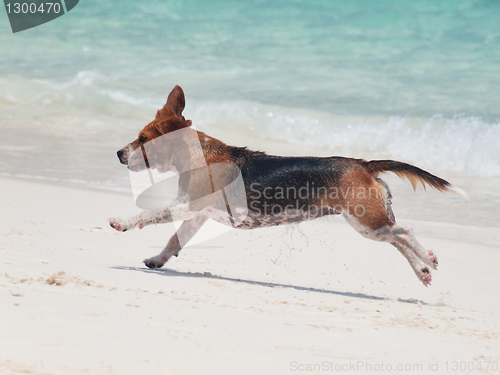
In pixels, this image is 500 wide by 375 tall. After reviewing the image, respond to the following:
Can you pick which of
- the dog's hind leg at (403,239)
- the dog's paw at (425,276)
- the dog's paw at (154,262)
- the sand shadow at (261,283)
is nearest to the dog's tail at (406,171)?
the dog's hind leg at (403,239)

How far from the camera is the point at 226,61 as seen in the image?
1889 centimetres

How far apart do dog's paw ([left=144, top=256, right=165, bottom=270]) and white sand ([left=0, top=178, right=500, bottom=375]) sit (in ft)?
0.57

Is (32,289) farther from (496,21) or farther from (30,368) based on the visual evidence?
(496,21)

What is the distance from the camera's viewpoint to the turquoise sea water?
13.1 m

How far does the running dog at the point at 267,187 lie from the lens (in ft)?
14.5

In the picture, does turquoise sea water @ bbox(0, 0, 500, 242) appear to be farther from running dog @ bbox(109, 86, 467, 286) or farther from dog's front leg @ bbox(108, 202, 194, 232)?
dog's front leg @ bbox(108, 202, 194, 232)

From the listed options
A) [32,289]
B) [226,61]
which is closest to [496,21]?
[226,61]

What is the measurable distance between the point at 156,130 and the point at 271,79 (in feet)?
45.8

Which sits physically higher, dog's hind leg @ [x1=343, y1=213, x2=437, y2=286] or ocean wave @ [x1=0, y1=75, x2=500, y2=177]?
dog's hind leg @ [x1=343, y1=213, x2=437, y2=286]

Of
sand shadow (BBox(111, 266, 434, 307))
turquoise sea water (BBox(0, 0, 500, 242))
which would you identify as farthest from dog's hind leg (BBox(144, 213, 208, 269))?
turquoise sea water (BBox(0, 0, 500, 242))

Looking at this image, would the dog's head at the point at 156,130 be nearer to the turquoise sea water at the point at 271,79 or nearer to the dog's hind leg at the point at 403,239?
the dog's hind leg at the point at 403,239

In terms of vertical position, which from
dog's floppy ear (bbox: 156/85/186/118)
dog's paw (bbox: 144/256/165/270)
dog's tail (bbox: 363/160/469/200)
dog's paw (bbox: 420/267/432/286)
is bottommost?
dog's paw (bbox: 420/267/432/286)

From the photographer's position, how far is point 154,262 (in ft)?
14.9

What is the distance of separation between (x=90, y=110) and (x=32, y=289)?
13.4 m
